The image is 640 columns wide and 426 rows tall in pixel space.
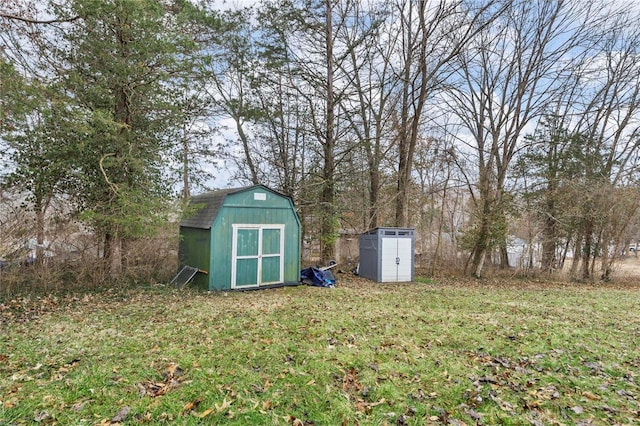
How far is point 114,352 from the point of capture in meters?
3.94

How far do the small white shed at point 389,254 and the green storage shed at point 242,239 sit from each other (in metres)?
2.60

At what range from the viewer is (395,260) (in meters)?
10.6

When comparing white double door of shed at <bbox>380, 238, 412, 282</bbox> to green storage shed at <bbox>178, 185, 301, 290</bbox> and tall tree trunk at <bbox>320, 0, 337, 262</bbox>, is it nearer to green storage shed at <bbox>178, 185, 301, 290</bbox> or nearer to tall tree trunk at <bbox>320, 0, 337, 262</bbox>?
tall tree trunk at <bbox>320, 0, 337, 262</bbox>

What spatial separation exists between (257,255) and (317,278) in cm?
192

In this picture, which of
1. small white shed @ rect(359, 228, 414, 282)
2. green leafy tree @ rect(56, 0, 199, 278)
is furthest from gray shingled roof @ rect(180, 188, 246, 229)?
small white shed @ rect(359, 228, 414, 282)

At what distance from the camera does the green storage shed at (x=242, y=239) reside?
816 cm

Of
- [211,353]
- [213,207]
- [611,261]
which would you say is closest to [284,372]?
[211,353]

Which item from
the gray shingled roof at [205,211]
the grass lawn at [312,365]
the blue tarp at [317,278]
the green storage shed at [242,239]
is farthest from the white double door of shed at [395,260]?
the gray shingled roof at [205,211]

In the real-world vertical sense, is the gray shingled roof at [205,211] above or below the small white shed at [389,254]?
above

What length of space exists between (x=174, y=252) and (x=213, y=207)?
2269 mm

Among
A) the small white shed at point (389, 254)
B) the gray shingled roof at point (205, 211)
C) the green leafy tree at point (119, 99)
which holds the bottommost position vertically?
the small white shed at point (389, 254)

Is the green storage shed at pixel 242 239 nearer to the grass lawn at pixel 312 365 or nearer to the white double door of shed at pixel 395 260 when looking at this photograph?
the grass lawn at pixel 312 365

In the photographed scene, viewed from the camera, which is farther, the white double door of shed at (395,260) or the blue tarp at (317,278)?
the white double door of shed at (395,260)

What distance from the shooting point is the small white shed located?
1046 cm
